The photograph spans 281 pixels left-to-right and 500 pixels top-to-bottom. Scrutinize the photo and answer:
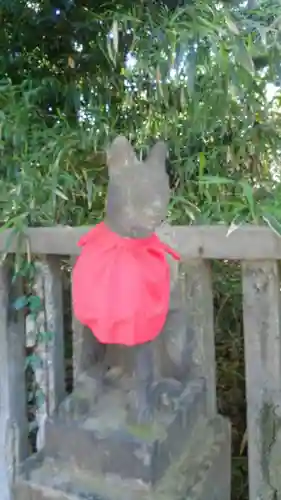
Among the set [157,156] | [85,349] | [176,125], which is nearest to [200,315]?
[85,349]

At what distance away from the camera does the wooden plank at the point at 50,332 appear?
51.7 inches

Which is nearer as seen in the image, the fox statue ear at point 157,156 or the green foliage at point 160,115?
the fox statue ear at point 157,156

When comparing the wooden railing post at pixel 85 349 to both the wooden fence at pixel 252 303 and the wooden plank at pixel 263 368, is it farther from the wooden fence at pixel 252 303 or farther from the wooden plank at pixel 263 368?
the wooden plank at pixel 263 368

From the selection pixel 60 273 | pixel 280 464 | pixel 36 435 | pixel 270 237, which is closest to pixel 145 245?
pixel 270 237

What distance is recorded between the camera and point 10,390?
138 centimetres

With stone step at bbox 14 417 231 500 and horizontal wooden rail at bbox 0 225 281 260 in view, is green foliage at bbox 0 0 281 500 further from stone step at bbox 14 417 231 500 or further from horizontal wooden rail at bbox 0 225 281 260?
stone step at bbox 14 417 231 500

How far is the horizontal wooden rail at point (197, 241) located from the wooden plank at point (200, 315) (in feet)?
0.13

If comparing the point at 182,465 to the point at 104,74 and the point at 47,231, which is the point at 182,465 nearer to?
the point at 47,231

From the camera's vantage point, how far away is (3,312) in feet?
4.49

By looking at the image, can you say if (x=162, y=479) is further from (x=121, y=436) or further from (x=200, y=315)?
(x=200, y=315)

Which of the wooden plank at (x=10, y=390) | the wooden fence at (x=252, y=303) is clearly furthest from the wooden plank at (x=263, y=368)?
the wooden plank at (x=10, y=390)

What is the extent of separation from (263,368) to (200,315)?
164 mm

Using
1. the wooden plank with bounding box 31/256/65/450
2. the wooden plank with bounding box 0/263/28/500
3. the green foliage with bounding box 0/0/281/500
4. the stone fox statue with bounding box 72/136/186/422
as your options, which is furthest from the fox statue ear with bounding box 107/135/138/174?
the wooden plank with bounding box 0/263/28/500

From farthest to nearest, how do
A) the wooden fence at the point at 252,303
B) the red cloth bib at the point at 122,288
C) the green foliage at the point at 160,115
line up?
the green foliage at the point at 160,115
the wooden fence at the point at 252,303
the red cloth bib at the point at 122,288
